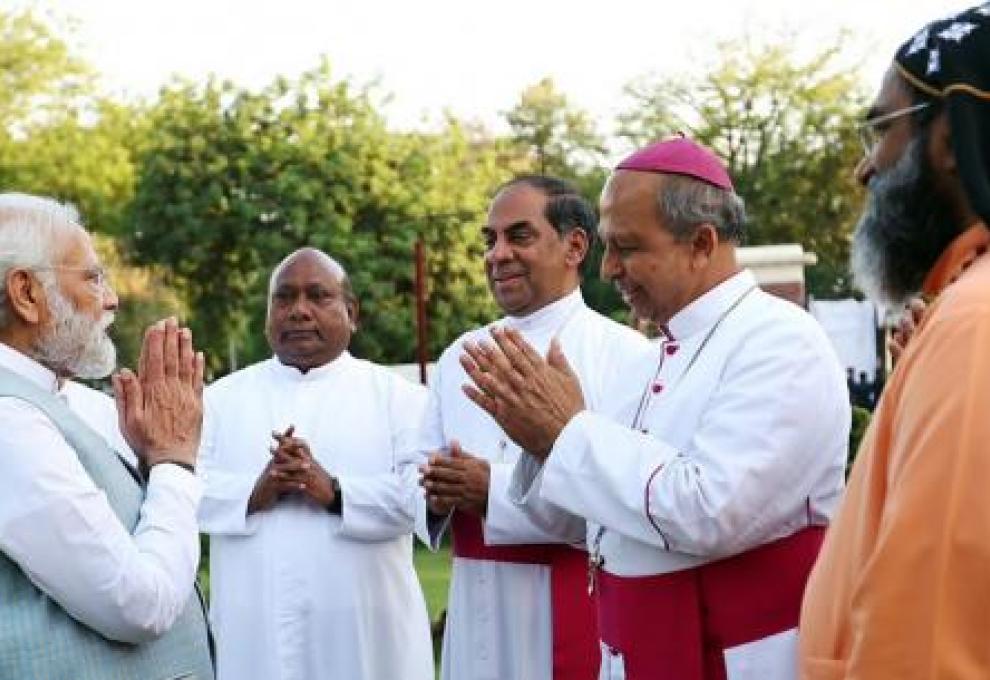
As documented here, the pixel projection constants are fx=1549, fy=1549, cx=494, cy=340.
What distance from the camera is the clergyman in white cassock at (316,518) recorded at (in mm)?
6664

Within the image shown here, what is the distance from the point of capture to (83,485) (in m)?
3.66

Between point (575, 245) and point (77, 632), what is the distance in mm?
2912

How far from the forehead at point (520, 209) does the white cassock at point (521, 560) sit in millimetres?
360

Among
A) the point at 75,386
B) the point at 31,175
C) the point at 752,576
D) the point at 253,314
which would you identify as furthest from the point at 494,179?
the point at 752,576

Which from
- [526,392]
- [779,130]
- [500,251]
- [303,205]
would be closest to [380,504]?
[500,251]

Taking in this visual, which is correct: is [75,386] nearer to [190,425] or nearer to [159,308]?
[190,425]

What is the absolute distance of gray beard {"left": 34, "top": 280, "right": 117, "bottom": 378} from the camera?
398cm

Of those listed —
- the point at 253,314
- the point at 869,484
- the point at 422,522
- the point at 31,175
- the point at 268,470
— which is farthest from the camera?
the point at 31,175

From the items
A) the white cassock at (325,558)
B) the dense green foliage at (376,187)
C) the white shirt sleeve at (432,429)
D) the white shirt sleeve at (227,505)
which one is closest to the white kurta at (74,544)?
the white shirt sleeve at (432,429)

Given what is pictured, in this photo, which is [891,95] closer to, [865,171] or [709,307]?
[865,171]

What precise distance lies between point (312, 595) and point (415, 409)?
976 millimetres

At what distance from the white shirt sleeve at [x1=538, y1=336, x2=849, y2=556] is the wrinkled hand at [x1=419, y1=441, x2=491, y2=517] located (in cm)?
124

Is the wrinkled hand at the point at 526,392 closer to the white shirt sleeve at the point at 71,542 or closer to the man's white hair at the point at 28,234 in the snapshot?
the white shirt sleeve at the point at 71,542

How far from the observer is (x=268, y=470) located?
655 cm
